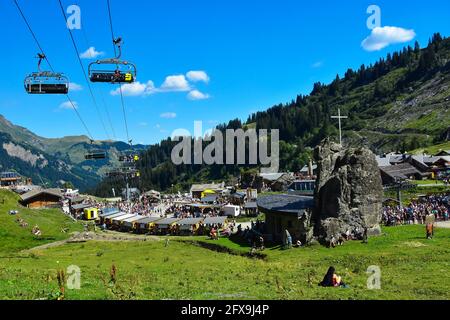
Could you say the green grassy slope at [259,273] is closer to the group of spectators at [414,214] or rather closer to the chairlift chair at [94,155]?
the group of spectators at [414,214]

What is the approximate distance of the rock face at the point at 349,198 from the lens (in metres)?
42.1

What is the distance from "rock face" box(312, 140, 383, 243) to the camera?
4206cm

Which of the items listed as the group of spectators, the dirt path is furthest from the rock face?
the dirt path

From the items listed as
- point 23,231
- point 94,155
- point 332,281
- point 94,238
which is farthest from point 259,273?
point 23,231

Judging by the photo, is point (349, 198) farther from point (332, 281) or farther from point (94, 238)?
point (94, 238)

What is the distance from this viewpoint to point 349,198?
44219 mm

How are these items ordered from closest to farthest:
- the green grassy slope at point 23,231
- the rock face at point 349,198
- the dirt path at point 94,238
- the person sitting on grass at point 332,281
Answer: the person sitting on grass at point 332,281
the rock face at point 349,198
the green grassy slope at point 23,231
the dirt path at point 94,238

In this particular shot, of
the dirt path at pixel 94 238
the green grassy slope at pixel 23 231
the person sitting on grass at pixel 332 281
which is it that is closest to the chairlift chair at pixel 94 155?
the dirt path at pixel 94 238

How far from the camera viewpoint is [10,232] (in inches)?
2480

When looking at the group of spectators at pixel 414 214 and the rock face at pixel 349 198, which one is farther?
the group of spectators at pixel 414 214

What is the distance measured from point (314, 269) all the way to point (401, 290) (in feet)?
30.9

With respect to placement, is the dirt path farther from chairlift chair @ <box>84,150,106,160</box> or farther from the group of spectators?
the group of spectators

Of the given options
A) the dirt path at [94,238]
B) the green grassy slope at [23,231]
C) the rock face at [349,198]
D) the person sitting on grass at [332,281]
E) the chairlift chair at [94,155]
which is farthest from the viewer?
the chairlift chair at [94,155]
